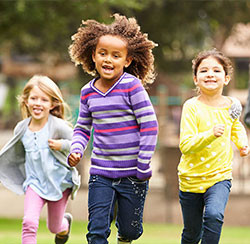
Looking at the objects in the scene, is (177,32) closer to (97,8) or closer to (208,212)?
(97,8)

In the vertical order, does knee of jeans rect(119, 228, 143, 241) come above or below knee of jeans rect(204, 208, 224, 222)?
below

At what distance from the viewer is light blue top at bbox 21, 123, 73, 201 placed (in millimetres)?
5676

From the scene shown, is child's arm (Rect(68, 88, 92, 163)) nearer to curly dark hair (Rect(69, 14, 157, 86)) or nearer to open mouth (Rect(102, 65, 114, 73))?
open mouth (Rect(102, 65, 114, 73))

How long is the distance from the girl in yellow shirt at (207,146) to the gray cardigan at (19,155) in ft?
4.16

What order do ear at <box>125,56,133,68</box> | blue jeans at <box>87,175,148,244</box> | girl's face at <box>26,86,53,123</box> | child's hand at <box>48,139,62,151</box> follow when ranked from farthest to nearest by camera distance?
1. girl's face at <box>26,86,53,123</box>
2. child's hand at <box>48,139,62,151</box>
3. ear at <box>125,56,133,68</box>
4. blue jeans at <box>87,175,148,244</box>

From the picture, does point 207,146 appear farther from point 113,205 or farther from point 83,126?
point 83,126

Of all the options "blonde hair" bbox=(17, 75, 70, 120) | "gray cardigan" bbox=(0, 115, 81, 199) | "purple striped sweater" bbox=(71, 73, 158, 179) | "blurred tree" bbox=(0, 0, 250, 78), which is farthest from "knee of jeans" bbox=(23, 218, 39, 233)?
"blurred tree" bbox=(0, 0, 250, 78)

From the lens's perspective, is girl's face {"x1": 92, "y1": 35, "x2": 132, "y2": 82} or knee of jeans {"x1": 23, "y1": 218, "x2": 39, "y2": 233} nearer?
girl's face {"x1": 92, "y1": 35, "x2": 132, "y2": 82}

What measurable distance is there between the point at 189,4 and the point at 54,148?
42.4ft

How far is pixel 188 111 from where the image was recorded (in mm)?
4953

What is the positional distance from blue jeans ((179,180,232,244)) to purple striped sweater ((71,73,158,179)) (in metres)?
0.50

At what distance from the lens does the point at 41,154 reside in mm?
5691

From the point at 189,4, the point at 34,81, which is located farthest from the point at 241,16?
the point at 34,81

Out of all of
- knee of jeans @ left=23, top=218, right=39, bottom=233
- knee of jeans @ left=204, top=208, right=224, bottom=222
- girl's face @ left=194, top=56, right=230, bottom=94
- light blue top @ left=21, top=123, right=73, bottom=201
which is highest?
girl's face @ left=194, top=56, right=230, bottom=94
